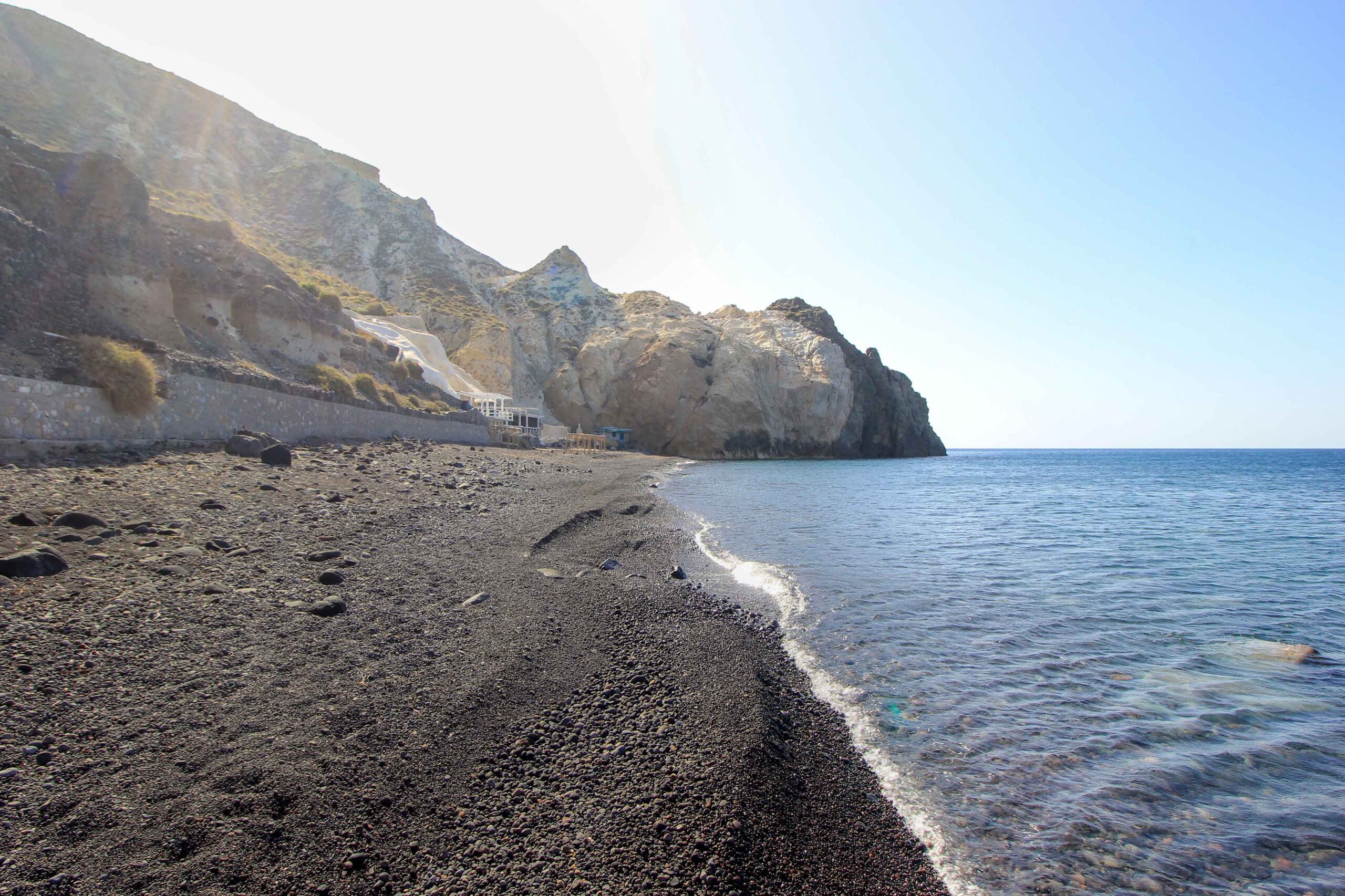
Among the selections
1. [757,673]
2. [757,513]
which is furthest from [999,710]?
[757,513]

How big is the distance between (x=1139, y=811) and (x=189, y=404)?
2056 cm

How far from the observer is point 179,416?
50.0ft

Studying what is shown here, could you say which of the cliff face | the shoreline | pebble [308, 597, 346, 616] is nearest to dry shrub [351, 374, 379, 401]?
the shoreline

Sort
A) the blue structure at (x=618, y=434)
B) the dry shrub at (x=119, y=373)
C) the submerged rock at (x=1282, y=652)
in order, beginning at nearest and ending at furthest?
the submerged rock at (x=1282, y=652) < the dry shrub at (x=119, y=373) < the blue structure at (x=618, y=434)

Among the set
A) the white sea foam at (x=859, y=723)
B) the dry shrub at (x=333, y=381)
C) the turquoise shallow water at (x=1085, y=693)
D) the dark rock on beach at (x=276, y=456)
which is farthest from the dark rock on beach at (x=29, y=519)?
the dry shrub at (x=333, y=381)

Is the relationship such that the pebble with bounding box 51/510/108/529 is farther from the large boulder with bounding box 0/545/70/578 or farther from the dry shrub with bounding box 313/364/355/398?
the dry shrub with bounding box 313/364/355/398

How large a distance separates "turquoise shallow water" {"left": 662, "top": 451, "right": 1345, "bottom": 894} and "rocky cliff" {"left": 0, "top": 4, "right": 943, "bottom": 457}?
171ft

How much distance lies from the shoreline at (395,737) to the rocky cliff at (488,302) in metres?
49.8

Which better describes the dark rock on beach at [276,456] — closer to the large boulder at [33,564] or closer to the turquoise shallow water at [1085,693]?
the large boulder at [33,564]

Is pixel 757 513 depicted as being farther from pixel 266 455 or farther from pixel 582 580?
pixel 266 455

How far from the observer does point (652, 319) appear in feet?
271

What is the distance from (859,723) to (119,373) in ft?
54.6

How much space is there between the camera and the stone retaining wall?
10.9 metres

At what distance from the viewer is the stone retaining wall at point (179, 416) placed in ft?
35.7
